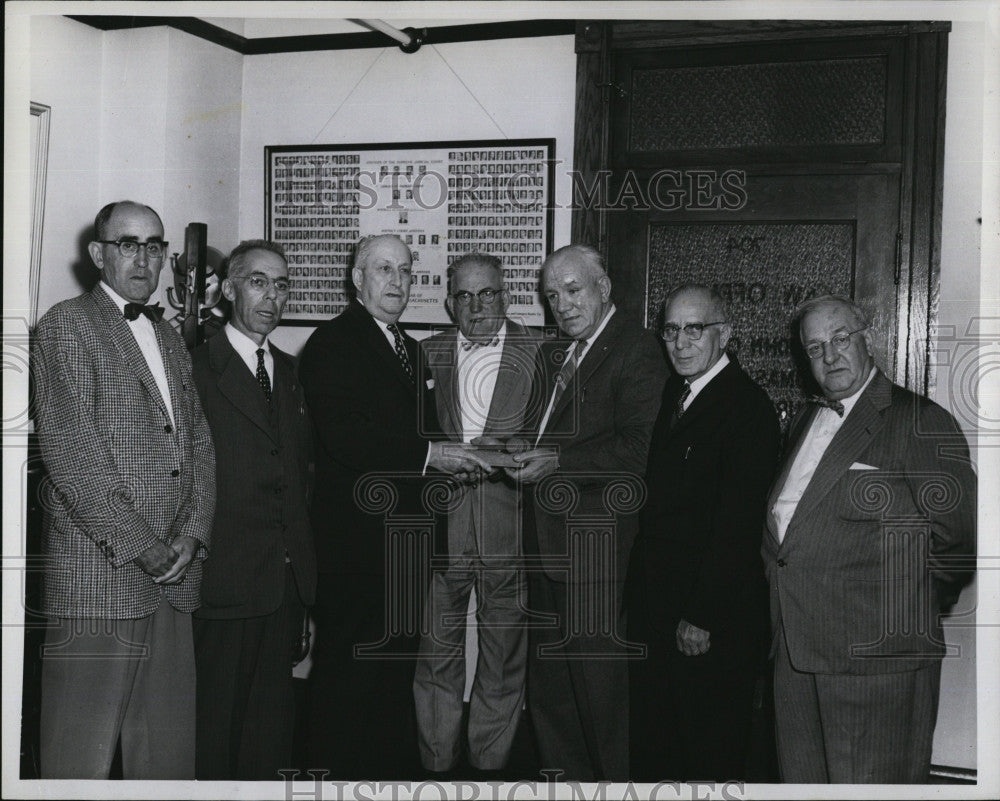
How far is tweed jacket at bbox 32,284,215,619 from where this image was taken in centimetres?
261

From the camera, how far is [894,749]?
2.52 m

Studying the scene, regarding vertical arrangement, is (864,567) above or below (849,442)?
A: below

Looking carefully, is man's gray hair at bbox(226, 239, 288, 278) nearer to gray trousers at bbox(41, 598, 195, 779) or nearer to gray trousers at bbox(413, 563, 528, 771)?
gray trousers at bbox(41, 598, 195, 779)

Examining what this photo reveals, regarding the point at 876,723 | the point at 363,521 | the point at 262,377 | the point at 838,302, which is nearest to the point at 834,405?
the point at 838,302

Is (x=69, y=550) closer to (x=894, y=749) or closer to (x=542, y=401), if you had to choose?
(x=542, y=401)

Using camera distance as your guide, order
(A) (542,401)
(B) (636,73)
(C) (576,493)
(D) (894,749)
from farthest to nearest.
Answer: (B) (636,73)
(A) (542,401)
(C) (576,493)
(D) (894,749)

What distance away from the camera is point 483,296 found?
3.42 m

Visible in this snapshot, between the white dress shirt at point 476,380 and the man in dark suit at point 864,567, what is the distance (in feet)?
3.84

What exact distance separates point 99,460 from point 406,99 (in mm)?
2008

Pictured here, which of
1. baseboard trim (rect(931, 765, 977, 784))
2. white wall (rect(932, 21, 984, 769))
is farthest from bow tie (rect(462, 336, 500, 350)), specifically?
baseboard trim (rect(931, 765, 977, 784))

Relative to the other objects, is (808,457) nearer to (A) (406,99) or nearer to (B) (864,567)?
(B) (864,567)

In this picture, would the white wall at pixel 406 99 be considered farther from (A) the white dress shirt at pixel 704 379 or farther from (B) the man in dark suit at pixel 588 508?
(A) the white dress shirt at pixel 704 379

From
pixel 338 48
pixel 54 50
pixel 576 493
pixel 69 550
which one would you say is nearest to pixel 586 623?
pixel 576 493

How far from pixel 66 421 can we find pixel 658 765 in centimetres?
206
